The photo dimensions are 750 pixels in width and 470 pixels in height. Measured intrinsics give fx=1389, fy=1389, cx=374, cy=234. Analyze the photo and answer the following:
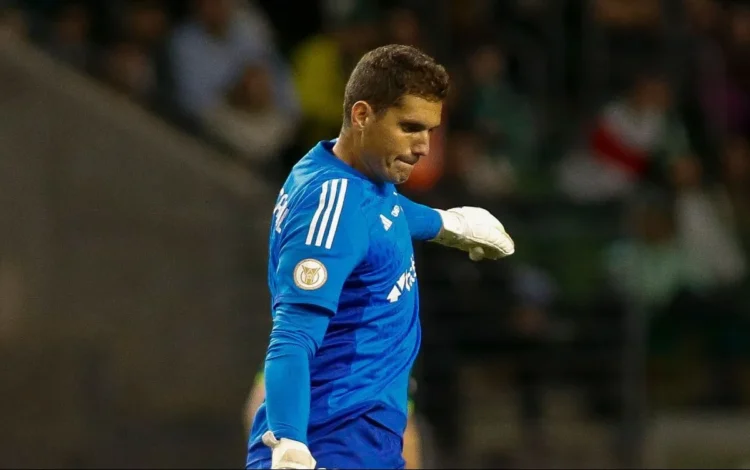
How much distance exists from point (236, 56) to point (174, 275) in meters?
1.72

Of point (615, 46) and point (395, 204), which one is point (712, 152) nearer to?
point (615, 46)

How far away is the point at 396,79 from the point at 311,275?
626 mm

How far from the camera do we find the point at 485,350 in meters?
9.47

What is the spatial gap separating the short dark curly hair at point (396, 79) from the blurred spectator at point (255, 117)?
5.35m

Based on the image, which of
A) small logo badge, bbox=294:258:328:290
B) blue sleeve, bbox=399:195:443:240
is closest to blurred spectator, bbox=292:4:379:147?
blue sleeve, bbox=399:195:443:240

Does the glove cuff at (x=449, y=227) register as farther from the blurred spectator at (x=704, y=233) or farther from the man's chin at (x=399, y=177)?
the blurred spectator at (x=704, y=233)

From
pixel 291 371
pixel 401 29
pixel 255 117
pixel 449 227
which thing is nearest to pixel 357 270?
pixel 291 371

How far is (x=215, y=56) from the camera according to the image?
9.36 meters

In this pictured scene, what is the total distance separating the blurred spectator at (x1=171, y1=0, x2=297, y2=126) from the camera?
928cm

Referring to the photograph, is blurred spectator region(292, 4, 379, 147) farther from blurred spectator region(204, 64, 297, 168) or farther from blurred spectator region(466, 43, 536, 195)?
blurred spectator region(466, 43, 536, 195)

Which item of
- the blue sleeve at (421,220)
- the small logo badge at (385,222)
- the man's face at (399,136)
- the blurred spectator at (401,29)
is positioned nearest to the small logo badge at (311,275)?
the small logo badge at (385,222)

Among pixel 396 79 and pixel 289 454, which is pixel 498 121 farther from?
pixel 289 454

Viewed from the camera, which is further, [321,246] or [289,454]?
[321,246]

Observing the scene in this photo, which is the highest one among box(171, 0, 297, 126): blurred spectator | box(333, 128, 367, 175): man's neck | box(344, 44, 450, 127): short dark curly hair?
box(171, 0, 297, 126): blurred spectator
